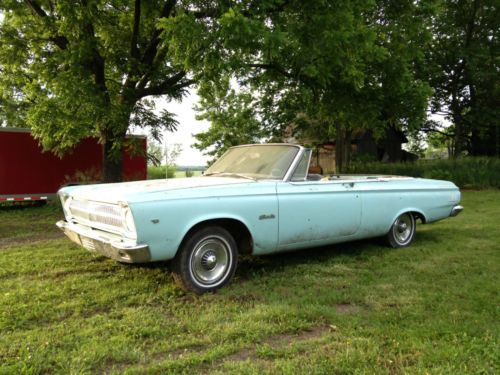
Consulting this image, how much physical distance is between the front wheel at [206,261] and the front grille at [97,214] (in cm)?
70

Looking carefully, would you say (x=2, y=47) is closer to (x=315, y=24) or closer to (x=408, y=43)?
(x=315, y=24)

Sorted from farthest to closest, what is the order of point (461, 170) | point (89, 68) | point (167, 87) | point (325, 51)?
point (461, 170), point (167, 87), point (89, 68), point (325, 51)

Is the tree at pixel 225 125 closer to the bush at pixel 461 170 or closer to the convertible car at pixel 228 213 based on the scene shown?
the bush at pixel 461 170

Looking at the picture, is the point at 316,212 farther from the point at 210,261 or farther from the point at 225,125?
the point at 225,125

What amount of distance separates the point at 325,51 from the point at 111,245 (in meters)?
6.43

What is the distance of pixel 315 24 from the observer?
8773 mm

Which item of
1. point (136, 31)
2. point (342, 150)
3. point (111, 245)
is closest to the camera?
point (111, 245)

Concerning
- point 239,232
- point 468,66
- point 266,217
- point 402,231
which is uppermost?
point 468,66

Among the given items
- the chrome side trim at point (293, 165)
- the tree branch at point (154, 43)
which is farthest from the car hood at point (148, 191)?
the tree branch at point (154, 43)

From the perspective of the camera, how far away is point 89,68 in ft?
32.8

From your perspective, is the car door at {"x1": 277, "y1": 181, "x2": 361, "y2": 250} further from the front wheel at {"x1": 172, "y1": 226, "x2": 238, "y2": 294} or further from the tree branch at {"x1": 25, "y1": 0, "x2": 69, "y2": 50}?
the tree branch at {"x1": 25, "y1": 0, "x2": 69, "y2": 50}

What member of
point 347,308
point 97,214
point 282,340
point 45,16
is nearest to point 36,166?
point 45,16

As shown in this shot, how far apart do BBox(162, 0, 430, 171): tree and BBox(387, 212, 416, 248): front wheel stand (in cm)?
368

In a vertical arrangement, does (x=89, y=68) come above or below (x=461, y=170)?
above
